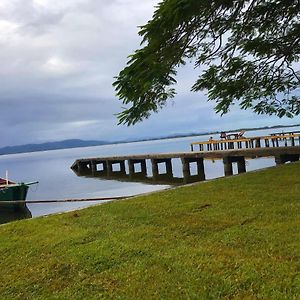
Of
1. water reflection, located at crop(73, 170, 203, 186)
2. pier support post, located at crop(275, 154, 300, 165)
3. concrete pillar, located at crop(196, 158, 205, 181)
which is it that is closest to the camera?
pier support post, located at crop(275, 154, 300, 165)

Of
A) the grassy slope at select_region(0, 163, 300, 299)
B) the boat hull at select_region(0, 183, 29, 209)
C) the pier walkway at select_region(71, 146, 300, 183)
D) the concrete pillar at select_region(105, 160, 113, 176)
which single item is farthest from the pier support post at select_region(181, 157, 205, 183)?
the grassy slope at select_region(0, 163, 300, 299)

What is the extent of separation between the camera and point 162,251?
16.3 feet

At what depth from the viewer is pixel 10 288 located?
4.38 meters

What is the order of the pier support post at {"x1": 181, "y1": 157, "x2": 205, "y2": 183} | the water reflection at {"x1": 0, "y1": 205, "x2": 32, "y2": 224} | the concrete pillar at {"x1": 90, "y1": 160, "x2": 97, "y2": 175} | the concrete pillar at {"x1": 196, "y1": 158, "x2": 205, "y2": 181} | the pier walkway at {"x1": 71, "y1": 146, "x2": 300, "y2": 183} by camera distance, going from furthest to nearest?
1. the concrete pillar at {"x1": 90, "y1": 160, "x2": 97, "y2": 175}
2. the concrete pillar at {"x1": 196, "y1": 158, "x2": 205, "y2": 181}
3. the pier support post at {"x1": 181, "y1": 157, "x2": 205, "y2": 183}
4. the pier walkway at {"x1": 71, "y1": 146, "x2": 300, "y2": 183}
5. the water reflection at {"x1": 0, "y1": 205, "x2": 32, "y2": 224}

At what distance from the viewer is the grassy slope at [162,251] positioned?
155 inches

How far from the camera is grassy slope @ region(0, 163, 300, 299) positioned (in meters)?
3.93

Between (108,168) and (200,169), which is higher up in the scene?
(108,168)

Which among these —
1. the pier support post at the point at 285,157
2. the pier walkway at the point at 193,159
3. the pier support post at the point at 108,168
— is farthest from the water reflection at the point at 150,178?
the pier support post at the point at 285,157

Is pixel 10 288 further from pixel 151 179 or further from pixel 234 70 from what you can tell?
pixel 151 179

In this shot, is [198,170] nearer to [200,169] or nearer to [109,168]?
[200,169]

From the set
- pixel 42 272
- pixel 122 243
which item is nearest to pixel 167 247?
pixel 122 243

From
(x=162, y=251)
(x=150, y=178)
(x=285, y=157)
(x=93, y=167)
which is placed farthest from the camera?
(x=93, y=167)

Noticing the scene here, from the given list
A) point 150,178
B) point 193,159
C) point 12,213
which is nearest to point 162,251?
point 12,213

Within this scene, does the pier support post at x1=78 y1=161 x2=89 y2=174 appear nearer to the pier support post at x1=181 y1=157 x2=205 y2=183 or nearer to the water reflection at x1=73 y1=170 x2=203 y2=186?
the water reflection at x1=73 y1=170 x2=203 y2=186
